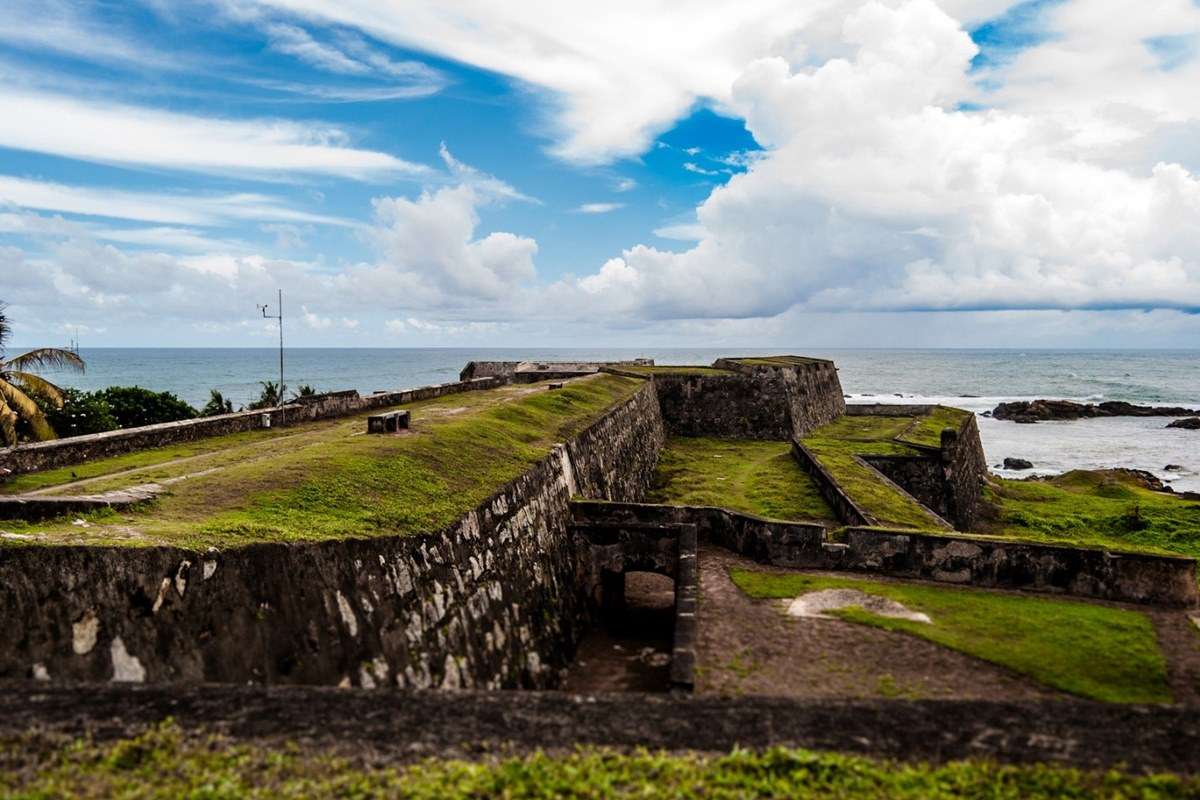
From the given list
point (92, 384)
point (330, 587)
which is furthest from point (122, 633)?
point (92, 384)

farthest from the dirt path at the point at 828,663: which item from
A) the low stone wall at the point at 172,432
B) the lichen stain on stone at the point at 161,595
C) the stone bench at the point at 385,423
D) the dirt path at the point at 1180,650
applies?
the low stone wall at the point at 172,432

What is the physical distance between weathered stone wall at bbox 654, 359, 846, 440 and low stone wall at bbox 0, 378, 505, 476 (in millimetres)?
14939

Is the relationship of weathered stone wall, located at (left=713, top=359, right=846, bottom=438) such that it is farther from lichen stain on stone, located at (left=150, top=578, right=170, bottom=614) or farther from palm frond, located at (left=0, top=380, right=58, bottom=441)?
lichen stain on stone, located at (left=150, top=578, right=170, bottom=614)

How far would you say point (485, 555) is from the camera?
11.8 m

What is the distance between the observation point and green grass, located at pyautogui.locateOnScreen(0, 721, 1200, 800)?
15.2 ft

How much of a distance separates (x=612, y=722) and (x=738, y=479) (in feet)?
66.9

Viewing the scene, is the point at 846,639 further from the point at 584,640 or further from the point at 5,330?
the point at 5,330

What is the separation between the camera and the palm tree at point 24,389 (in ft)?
50.2

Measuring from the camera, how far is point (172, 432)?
15.1 metres

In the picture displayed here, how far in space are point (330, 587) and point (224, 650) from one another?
4.74ft

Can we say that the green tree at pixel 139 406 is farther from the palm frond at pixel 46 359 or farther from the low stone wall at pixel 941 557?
the low stone wall at pixel 941 557

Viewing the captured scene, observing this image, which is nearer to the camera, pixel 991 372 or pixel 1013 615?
pixel 1013 615

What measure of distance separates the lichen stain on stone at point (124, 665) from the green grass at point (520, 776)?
1631mm

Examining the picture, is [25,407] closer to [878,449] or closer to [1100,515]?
[878,449]
